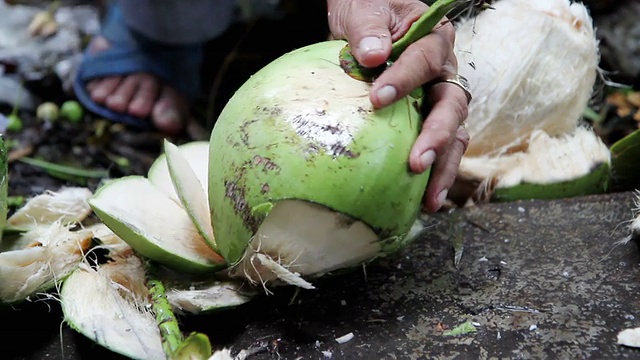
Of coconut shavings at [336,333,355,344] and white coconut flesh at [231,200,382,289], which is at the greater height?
white coconut flesh at [231,200,382,289]

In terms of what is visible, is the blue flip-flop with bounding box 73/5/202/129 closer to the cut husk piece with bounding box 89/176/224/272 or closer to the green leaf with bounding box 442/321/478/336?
the cut husk piece with bounding box 89/176/224/272

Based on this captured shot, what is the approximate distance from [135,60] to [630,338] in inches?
102

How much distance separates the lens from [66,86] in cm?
313

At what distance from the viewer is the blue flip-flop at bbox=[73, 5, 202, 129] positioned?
311 cm

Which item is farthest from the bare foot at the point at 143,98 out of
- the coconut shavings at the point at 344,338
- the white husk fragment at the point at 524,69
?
the coconut shavings at the point at 344,338

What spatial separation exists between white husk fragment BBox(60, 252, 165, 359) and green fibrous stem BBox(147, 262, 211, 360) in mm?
39

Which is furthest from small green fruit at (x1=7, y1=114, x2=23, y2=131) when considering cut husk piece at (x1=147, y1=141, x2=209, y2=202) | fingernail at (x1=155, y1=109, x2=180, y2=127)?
cut husk piece at (x1=147, y1=141, x2=209, y2=202)

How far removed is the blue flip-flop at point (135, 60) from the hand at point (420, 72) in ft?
6.30

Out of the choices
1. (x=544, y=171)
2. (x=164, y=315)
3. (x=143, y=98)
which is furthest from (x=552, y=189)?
(x=143, y=98)

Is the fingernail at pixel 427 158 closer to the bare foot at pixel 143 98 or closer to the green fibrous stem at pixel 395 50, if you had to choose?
the green fibrous stem at pixel 395 50

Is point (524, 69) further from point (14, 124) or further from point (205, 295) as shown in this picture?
point (14, 124)

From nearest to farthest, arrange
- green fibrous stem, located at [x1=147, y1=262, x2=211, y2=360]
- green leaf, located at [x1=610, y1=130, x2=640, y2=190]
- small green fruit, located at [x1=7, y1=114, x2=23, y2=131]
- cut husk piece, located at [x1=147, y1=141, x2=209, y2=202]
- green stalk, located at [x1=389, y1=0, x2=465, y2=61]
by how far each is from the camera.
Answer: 1. green fibrous stem, located at [x1=147, y1=262, x2=211, y2=360]
2. green stalk, located at [x1=389, y1=0, x2=465, y2=61]
3. cut husk piece, located at [x1=147, y1=141, x2=209, y2=202]
4. green leaf, located at [x1=610, y1=130, x2=640, y2=190]
5. small green fruit, located at [x1=7, y1=114, x2=23, y2=131]

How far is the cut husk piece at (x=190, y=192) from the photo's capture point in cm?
130

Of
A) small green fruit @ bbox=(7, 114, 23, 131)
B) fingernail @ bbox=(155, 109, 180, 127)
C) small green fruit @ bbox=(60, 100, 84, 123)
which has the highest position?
small green fruit @ bbox=(7, 114, 23, 131)
